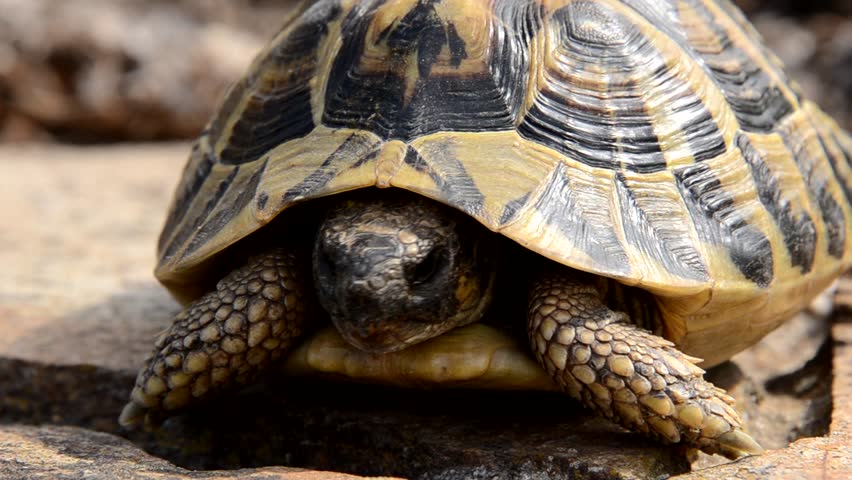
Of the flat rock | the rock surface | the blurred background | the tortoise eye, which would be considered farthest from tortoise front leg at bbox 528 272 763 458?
the blurred background

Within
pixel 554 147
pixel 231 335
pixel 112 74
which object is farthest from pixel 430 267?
pixel 112 74

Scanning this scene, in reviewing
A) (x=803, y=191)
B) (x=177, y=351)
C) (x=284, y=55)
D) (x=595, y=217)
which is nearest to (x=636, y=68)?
(x=595, y=217)

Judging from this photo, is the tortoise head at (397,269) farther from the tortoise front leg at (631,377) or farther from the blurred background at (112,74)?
the blurred background at (112,74)

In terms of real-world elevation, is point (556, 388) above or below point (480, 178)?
below

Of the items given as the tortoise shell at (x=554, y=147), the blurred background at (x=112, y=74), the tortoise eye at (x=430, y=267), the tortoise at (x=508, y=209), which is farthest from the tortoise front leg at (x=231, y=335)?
the blurred background at (x=112, y=74)

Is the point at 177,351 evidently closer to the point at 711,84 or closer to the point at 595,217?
the point at 595,217

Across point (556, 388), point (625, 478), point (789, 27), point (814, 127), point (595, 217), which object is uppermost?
point (789, 27)

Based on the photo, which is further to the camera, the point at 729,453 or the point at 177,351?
the point at 177,351

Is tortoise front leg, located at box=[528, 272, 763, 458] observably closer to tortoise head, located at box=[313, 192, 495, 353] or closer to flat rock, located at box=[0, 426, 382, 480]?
tortoise head, located at box=[313, 192, 495, 353]
